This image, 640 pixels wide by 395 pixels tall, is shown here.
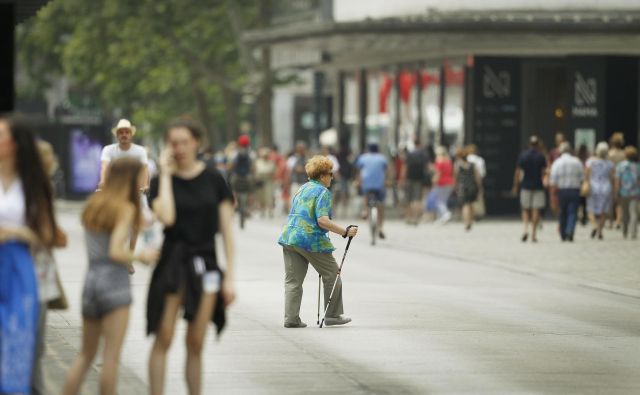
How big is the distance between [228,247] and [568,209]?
64.1ft

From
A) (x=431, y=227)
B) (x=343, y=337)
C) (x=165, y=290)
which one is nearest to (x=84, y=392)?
(x=165, y=290)

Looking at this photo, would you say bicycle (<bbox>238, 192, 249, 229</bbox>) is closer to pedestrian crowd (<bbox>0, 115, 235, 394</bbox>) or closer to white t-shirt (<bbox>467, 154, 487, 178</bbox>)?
white t-shirt (<bbox>467, 154, 487, 178</bbox>)

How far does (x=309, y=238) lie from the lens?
540 inches

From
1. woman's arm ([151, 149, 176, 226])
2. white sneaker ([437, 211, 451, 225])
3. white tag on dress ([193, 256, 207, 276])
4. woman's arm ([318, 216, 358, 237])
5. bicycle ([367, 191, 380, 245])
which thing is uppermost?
woman's arm ([151, 149, 176, 226])

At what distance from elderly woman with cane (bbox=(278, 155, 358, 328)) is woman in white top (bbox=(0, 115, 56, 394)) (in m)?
6.09

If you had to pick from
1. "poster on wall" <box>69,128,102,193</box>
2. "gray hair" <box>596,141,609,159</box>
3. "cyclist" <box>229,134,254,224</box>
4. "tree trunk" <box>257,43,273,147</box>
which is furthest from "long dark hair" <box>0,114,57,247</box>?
"tree trunk" <box>257,43,273,147</box>

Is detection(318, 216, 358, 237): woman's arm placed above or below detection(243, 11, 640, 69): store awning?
below

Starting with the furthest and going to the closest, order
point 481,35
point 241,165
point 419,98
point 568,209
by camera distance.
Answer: point 419,98 → point 481,35 → point 241,165 → point 568,209

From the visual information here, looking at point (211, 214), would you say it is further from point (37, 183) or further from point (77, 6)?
point (77, 6)

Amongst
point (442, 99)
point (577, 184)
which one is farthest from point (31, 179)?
point (442, 99)

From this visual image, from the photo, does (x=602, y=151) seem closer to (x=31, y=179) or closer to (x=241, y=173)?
(x=241, y=173)

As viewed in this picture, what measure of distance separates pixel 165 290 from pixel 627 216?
21.5m

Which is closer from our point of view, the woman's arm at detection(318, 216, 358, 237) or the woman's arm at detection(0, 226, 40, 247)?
the woman's arm at detection(0, 226, 40, 247)

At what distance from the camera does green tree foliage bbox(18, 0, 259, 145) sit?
48.3m
